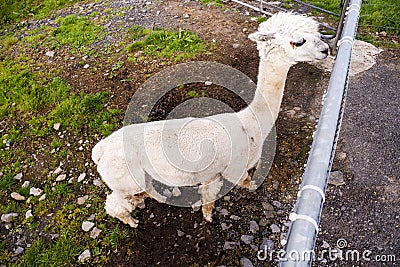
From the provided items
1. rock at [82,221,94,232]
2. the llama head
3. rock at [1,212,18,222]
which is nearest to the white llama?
the llama head

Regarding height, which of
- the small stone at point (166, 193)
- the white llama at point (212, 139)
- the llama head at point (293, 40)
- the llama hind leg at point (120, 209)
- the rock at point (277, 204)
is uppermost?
the llama head at point (293, 40)

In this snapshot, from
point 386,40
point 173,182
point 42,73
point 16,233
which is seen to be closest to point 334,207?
point 173,182

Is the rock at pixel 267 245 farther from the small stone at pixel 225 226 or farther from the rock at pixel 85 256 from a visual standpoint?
the rock at pixel 85 256

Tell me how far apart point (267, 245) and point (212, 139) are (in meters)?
1.30

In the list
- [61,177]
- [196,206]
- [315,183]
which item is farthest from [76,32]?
[315,183]

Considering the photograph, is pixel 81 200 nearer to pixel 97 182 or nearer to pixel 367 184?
pixel 97 182

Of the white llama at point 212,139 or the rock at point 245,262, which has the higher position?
the white llama at point 212,139

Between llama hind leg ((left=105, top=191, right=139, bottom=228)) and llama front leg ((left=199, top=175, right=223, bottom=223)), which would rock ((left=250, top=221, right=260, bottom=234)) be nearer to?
llama front leg ((left=199, top=175, right=223, bottom=223))

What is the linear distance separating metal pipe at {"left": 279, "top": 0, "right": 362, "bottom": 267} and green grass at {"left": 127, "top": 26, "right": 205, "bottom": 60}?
464 centimetres

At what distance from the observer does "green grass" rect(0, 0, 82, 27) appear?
891 cm

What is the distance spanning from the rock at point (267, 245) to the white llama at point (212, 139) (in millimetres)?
781

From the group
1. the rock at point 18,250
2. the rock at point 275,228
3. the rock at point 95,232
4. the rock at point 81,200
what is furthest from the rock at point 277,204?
the rock at point 18,250

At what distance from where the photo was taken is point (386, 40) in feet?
22.3

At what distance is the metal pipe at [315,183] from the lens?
150 centimetres
